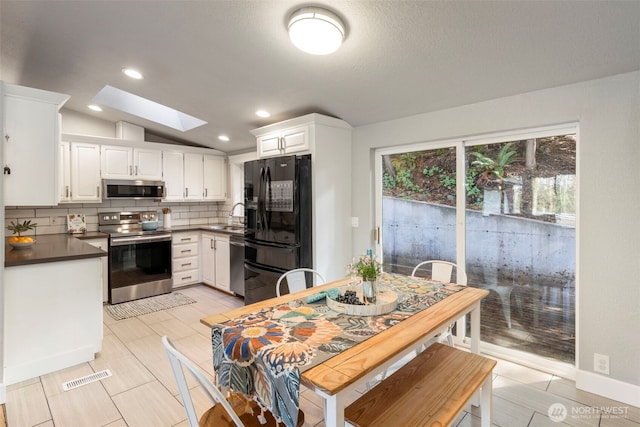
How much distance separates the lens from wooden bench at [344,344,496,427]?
52.0 inches

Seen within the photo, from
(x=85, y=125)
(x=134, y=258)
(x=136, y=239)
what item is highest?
(x=85, y=125)

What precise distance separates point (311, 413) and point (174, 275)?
11.1 feet

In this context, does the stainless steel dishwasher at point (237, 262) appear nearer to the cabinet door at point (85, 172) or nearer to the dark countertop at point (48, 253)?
the dark countertop at point (48, 253)

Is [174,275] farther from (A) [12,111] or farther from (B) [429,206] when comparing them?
(B) [429,206]

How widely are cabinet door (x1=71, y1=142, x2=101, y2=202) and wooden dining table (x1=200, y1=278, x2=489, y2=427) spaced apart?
3.70 metres

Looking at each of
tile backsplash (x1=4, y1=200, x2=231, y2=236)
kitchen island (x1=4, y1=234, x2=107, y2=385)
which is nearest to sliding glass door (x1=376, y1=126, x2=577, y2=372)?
kitchen island (x1=4, y1=234, x2=107, y2=385)

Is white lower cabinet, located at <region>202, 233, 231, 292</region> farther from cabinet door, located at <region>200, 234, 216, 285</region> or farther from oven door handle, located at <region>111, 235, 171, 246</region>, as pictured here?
oven door handle, located at <region>111, 235, 171, 246</region>

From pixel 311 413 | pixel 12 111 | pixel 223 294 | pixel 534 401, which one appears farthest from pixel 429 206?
pixel 12 111

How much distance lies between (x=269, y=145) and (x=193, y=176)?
2021 millimetres

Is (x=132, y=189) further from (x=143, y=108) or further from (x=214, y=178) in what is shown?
(x=214, y=178)

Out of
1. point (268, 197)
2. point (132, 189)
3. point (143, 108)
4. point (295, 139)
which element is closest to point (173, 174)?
point (132, 189)

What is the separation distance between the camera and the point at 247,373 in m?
1.26

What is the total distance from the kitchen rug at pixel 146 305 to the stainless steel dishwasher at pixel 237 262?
1.98 feet

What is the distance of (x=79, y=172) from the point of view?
13.5 feet
